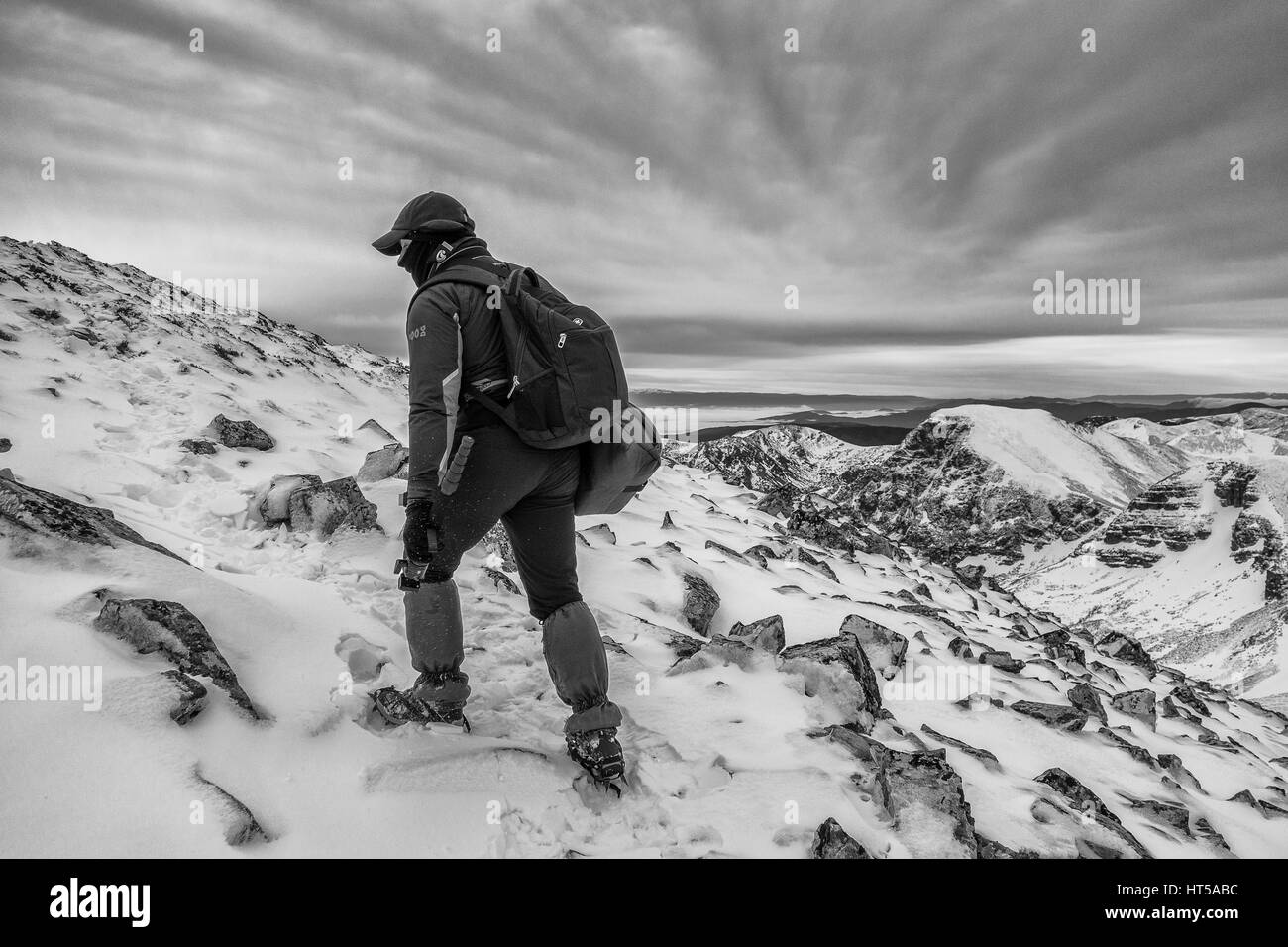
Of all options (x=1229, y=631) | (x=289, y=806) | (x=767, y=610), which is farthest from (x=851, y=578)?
(x=1229, y=631)

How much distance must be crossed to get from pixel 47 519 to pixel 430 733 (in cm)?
332

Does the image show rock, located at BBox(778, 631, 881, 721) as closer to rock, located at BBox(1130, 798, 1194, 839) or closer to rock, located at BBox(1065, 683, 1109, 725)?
rock, located at BBox(1130, 798, 1194, 839)

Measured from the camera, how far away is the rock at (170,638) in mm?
3923

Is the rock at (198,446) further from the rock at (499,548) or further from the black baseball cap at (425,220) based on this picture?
the black baseball cap at (425,220)

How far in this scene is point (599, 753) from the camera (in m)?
3.99

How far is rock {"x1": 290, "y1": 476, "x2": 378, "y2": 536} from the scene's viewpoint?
6.93 metres

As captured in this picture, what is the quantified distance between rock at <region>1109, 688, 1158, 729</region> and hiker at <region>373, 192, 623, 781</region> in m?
10.2

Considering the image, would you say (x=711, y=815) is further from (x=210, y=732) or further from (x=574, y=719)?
(x=210, y=732)

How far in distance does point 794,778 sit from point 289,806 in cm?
297

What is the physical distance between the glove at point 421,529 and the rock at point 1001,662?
30.6ft

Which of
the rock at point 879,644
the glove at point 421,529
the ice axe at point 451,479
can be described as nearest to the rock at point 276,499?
the ice axe at point 451,479

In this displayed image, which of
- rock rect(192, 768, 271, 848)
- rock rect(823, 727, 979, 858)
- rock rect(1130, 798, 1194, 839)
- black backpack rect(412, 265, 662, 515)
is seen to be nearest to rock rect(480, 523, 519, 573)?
black backpack rect(412, 265, 662, 515)

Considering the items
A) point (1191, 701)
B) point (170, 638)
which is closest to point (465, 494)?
point (170, 638)

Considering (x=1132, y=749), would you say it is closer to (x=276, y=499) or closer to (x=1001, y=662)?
Result: (x=1001, y=662)
